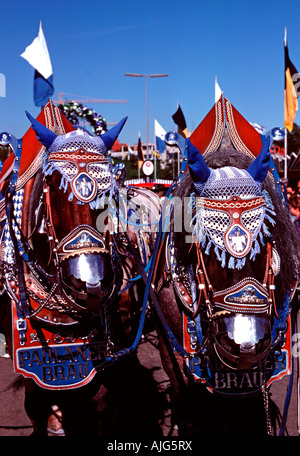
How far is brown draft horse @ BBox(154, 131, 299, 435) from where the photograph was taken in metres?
2.43

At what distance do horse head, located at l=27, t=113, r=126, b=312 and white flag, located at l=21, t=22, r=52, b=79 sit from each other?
2.37m

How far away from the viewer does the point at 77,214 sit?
2.85 meters

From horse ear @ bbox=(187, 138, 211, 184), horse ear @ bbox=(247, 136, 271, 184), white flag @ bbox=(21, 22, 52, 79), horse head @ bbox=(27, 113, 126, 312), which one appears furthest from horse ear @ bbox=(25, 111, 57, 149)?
white flag @ bbox=(21, 22, 52, 79)

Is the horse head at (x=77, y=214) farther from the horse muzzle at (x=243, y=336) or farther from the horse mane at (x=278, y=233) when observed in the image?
the horse muzzle at (x=243, y=336)

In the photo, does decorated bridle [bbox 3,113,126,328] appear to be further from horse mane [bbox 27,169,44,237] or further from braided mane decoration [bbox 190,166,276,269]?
braided mane decoration [bbox 190,166,276,269]

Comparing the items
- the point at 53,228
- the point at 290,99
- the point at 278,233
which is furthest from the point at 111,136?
the point at 290,99

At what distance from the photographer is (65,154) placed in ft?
9.75

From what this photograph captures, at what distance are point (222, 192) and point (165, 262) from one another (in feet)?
3.45

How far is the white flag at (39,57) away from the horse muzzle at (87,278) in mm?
3219

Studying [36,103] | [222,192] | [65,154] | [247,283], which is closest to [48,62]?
[36,103]

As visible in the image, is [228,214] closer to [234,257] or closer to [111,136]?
[234,257]

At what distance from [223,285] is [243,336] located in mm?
324

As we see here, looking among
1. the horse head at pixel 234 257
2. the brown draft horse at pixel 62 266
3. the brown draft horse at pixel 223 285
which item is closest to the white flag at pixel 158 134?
the brown draft horse at pixel 62 266
